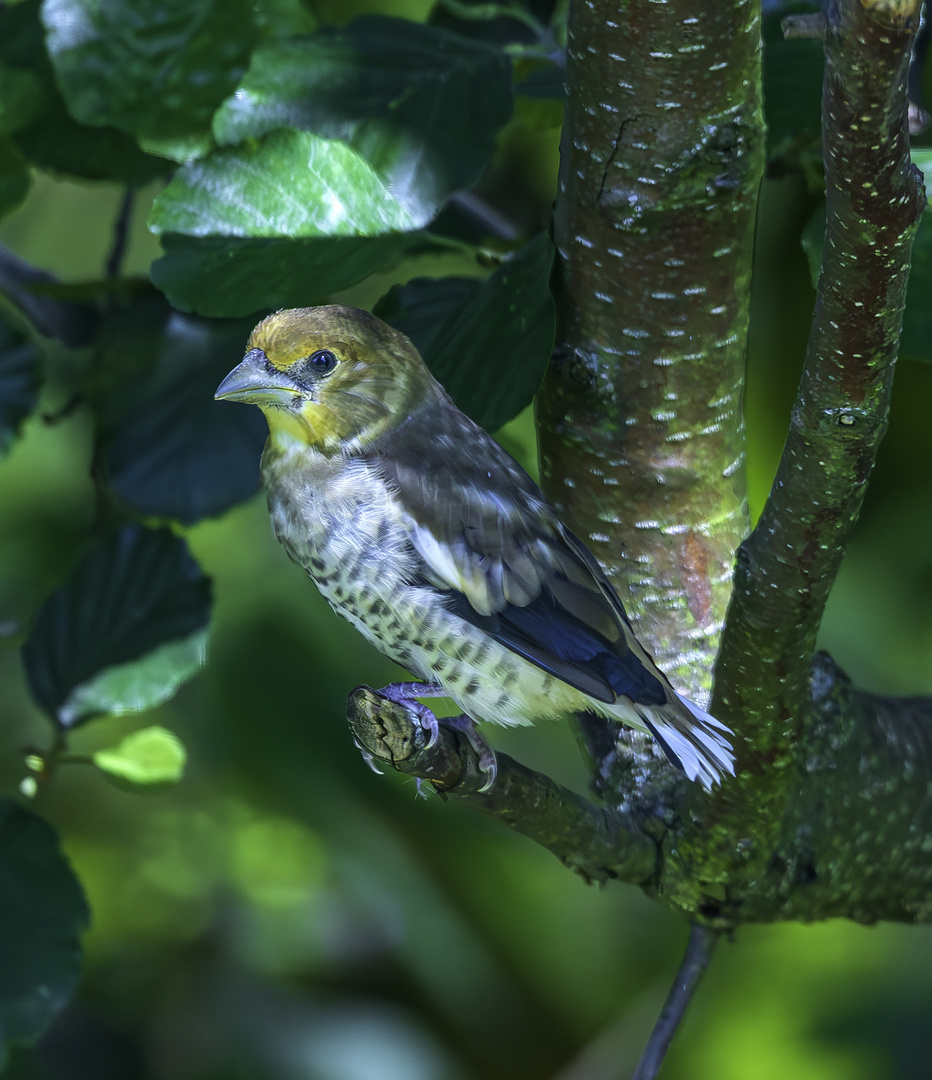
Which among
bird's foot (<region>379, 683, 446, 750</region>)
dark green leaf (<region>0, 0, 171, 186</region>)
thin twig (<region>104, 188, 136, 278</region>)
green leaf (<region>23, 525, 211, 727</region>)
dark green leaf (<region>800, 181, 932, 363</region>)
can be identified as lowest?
green leaf (<region>23, 525, 211, 727</region>)

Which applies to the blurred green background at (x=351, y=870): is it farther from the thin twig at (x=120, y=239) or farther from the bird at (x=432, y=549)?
the bird at (x=432, y=549)

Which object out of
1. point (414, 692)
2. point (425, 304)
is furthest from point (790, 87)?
point (414, 692)

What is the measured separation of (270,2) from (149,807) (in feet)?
3.45

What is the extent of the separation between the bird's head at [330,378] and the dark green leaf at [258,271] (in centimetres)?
5

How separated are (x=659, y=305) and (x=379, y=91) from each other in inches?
12.1

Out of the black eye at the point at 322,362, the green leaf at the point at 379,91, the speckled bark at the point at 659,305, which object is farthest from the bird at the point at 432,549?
the green leaf at the point at 379,91

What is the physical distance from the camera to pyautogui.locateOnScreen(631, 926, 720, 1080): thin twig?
0.79 metres

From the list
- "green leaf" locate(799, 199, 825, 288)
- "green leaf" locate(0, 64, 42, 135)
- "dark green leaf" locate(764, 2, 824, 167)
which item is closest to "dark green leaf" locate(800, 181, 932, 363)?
"green leaf" locate(799, 199, 825, 288)

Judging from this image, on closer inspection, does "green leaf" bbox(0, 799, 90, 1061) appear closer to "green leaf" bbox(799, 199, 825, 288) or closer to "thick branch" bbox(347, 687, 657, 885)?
"thick branch" bbox(347, 687, 657, 885)

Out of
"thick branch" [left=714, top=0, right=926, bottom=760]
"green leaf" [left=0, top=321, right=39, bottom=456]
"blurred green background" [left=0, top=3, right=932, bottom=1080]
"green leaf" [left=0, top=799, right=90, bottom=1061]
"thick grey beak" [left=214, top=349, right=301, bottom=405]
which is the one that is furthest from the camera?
"blurred green background" [left=0, top=3, right=932, bottom=1080]

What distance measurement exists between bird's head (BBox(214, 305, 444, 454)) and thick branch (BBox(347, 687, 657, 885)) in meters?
0.22

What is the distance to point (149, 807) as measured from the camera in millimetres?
1521

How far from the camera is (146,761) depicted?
3.21 feet

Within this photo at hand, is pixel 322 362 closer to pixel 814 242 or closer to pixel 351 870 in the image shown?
pixel 814 242
